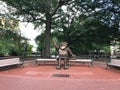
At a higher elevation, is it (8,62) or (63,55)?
(63,55)

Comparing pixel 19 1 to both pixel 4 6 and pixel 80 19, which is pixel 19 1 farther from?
pixel 80 19

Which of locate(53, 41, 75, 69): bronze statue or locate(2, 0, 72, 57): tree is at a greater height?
locate(2, 0, 72, 57): tree

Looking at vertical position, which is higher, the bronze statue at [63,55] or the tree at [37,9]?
the tree at [37,9]

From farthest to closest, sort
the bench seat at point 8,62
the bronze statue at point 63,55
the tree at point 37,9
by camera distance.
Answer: the tree at point 37,9
the bronze statue at point 63,55
the bench seat at point 8,62

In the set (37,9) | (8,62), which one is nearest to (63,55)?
(8,62)

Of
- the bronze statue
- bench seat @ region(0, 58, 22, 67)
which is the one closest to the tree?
the bronze statue

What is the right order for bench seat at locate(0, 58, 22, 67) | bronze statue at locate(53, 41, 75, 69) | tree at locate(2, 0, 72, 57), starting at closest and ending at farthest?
bench seat at locate(0, 58, 22, 67), bronze statue at locate(53, 41, 75, 69), tree at locate(2, 0, 72, 57)

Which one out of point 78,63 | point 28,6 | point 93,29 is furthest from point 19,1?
point 93,29

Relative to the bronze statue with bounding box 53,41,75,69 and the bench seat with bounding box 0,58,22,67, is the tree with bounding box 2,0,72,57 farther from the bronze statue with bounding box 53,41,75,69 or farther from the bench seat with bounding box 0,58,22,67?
the bench seat with bounding box 0,58,22,67

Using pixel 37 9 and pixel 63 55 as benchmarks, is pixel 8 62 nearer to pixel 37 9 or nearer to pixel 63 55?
pixel 63 55

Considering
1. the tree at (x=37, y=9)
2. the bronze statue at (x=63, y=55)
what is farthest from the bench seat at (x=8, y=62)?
the tree at (x=37, y=9)

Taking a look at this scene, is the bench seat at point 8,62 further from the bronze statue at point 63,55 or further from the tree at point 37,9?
the tree at point 37,9

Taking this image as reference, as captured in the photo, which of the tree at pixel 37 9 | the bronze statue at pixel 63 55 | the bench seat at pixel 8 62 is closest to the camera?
the bench seat at pixel 8 62

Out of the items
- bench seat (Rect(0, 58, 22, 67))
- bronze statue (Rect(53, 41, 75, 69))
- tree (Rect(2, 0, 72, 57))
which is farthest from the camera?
tree (Rect(2, 0, 72, 57))
